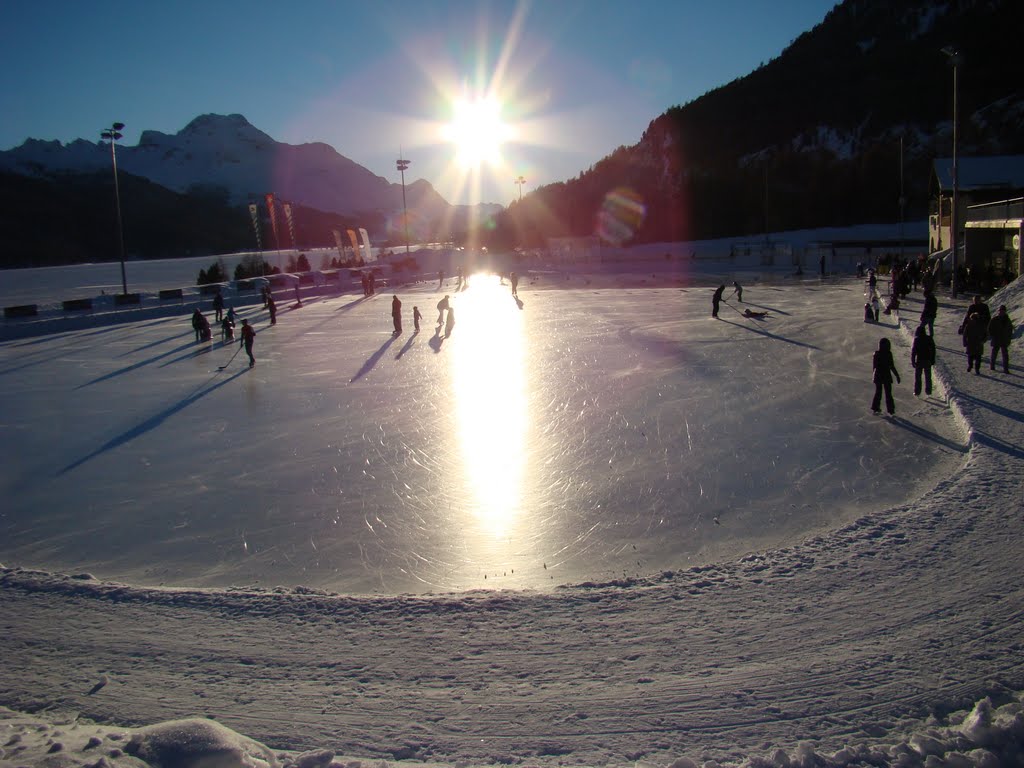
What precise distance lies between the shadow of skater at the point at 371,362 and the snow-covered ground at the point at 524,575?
5.02ft

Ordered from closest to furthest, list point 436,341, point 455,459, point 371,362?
point 455,459, point 371,362, point 436,341

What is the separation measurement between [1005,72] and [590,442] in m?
94.4

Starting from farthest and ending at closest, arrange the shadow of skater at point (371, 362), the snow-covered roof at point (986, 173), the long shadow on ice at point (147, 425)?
the snow-covered roof at point (986, 173), the shadow of skater at point (371, 362), the long shadow on ice at point (147, 425)

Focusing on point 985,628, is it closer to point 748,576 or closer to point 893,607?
point 893,607

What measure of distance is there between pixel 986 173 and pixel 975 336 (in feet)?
93.3

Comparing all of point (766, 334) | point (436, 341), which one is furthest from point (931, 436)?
point (436, 341)

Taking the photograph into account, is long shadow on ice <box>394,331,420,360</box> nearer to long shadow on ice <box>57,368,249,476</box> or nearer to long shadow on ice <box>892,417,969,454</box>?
long shadow on ice <box>57,368,249,476</box>

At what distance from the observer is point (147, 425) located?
33.3 feet

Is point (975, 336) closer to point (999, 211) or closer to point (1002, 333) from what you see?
point (1002, 333)

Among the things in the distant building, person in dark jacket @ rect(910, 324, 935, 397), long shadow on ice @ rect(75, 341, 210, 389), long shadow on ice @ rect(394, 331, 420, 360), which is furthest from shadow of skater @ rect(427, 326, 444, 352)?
the distant building

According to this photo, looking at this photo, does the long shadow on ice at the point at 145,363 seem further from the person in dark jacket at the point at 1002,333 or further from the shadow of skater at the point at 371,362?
the person in dark jacket at the point at 1002,333

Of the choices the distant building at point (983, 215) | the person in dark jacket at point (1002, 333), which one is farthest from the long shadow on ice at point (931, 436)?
the distant building at point (983, 215)

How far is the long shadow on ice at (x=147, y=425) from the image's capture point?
850 cm

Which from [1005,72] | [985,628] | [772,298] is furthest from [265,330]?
[1005,72]
